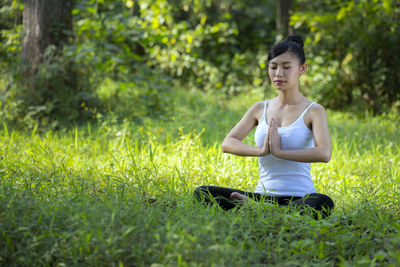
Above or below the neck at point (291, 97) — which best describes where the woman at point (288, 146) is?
below

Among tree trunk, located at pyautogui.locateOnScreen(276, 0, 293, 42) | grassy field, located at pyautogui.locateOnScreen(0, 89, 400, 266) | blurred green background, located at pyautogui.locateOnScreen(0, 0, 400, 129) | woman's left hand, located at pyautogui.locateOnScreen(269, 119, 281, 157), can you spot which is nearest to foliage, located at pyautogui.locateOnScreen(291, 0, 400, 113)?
blurred green background, located at pyautogui.locateOnScreen(0, 0, 400, 129)

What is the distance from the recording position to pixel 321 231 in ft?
8.41

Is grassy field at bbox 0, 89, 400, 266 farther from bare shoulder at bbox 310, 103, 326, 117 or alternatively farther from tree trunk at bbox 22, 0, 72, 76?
tree trunk at bbox 22, 0, 72, 76

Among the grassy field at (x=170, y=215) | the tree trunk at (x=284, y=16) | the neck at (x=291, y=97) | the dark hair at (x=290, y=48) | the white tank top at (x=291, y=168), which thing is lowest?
→ the grassy field at (x=170, y=215)

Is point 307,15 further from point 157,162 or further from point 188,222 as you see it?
point 188,222

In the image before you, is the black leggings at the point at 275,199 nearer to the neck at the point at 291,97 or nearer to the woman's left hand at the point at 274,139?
the woman's left hand at the point at 274,139

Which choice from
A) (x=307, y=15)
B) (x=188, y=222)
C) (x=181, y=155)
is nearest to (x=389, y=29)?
(x=307, y=15)

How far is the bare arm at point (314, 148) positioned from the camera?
2.91m

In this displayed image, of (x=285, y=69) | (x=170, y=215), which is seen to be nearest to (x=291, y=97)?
(x=285, y=69)

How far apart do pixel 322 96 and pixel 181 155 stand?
4940mm

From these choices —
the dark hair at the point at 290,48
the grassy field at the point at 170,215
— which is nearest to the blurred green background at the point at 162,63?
the grassy field at the point at 170,215

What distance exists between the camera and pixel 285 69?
311 centimetres

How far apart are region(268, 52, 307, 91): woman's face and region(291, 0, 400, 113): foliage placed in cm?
532

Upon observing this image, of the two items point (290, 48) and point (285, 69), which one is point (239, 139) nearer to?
point (285, 69)
